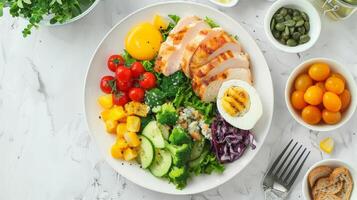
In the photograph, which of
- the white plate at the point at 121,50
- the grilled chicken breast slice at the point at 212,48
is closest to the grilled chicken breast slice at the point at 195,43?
the grilled chicken breast slice at the point at 212,48

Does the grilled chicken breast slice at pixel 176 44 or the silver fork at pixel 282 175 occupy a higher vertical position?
the grilled chicken breast slice at pixel 176 44

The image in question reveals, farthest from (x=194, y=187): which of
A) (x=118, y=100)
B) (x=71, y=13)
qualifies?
(x=71, y=13)

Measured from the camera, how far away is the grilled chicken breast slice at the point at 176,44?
9.14 ft

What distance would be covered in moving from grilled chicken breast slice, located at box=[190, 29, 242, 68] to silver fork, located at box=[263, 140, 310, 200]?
548 millimetres

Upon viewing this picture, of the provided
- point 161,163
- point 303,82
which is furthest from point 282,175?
point 161,163

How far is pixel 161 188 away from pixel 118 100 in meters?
0.47

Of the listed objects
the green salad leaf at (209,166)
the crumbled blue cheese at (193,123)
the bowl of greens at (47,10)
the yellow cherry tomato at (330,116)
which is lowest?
the green salad leaf at (209,166)

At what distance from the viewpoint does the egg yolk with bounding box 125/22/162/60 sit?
2.84 meters

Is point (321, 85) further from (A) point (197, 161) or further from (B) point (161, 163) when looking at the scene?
(B) point (161, 163)

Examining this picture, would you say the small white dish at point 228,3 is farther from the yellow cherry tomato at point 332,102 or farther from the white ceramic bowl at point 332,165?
the white ceramic bowl at point 332,165

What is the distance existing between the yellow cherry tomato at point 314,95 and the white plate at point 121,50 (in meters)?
0.17

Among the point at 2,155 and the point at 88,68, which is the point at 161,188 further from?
the point at 2,155

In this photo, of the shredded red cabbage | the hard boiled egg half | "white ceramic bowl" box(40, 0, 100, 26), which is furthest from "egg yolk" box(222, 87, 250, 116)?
"white ceramic bowl" box(40, 0, 100, 26)

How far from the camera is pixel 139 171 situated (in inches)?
112
